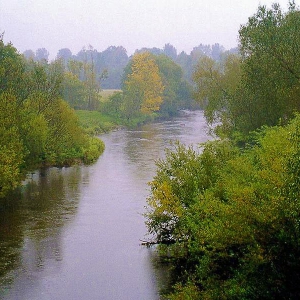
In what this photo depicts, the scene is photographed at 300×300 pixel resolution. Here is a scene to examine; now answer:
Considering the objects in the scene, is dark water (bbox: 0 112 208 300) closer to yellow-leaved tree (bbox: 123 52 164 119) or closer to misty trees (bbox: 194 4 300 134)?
misty trees (bbox: 194 4 300 134)

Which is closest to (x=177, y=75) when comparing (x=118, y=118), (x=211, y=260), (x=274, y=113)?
(x=118, y=118)

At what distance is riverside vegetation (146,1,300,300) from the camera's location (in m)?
12.6

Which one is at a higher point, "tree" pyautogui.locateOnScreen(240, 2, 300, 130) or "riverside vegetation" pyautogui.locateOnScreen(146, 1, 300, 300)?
"tree" pyautogui.locateOnScreen(240, 2, 300, 130)

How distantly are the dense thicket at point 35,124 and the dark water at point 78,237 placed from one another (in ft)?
8.43

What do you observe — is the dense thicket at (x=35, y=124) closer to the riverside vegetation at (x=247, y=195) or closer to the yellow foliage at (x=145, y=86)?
the riverside vegetation at (x=247, y=195)

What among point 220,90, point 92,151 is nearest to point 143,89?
point 220,90

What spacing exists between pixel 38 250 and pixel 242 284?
47.7ft

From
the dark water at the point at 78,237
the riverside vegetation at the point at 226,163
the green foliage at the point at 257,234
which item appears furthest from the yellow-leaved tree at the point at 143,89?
the green foliage at the point at 257,234

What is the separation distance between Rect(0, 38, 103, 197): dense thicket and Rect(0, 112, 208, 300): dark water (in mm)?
A: 2571

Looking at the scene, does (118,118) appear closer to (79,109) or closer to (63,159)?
(79,109)

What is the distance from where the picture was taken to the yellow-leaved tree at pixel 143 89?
89.5 metres

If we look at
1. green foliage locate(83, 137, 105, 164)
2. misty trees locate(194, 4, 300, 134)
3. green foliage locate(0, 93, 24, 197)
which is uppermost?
misty trees locate(194, 4, 300, 134)

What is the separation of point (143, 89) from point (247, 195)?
78592 mm

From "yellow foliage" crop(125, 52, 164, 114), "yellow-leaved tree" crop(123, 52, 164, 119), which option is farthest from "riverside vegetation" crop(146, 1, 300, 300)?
"yellow foliage" crop(125, 52, 164, 114)
